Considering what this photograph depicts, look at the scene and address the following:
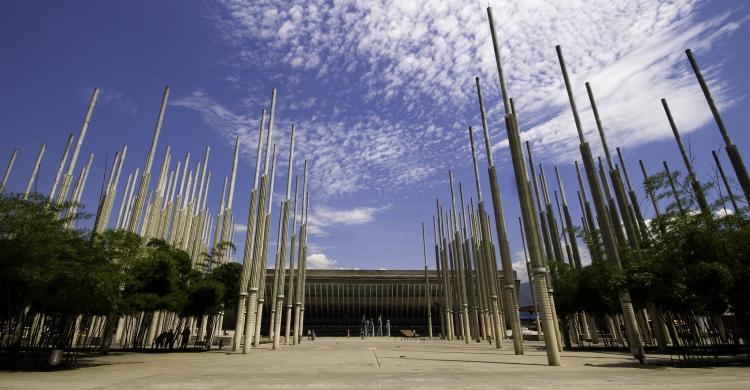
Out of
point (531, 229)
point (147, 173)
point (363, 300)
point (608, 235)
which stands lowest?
point (531, 229)

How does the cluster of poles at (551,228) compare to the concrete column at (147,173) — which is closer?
the cluster of poles at (551,228)

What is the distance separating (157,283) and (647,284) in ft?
88.3

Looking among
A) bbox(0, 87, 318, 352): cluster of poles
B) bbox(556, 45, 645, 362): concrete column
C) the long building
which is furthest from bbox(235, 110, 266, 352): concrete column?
the long building

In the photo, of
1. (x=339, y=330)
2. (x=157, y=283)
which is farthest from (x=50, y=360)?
(x=339, y=330)

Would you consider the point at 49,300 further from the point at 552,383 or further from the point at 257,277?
the point at 552,383

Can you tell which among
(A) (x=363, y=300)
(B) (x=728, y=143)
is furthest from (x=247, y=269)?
(A) (x=363, y=300)

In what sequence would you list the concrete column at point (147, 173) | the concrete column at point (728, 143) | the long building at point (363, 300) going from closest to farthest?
1. the concrete column at point (728, 143)
2. the concrete column at point (147, 173)
3. the long building at point (363, 300)

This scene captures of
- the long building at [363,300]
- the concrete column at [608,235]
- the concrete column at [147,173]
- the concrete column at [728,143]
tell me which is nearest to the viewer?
the concrete column at [608,235]

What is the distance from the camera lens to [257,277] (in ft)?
88.7

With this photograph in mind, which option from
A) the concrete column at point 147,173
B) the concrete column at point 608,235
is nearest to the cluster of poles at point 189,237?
the concrete column at point 147,173

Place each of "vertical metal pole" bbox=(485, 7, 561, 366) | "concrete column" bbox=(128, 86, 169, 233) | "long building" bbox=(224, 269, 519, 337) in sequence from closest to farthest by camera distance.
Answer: "vertical metal pole" bbox=(485, 7, 561, 366) < "concrete column" bbox=(128, 86, 169, 233) < "long building" bbox=(224, 269, 519, 337)

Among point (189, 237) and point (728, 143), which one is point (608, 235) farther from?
point (189, 237)

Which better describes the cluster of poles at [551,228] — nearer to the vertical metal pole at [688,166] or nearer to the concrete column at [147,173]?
the vertical metal pole at [688,166]

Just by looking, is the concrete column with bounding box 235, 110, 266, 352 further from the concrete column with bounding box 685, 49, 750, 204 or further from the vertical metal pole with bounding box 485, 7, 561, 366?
the concrete column with bounding box 685, 49, 750, 204
